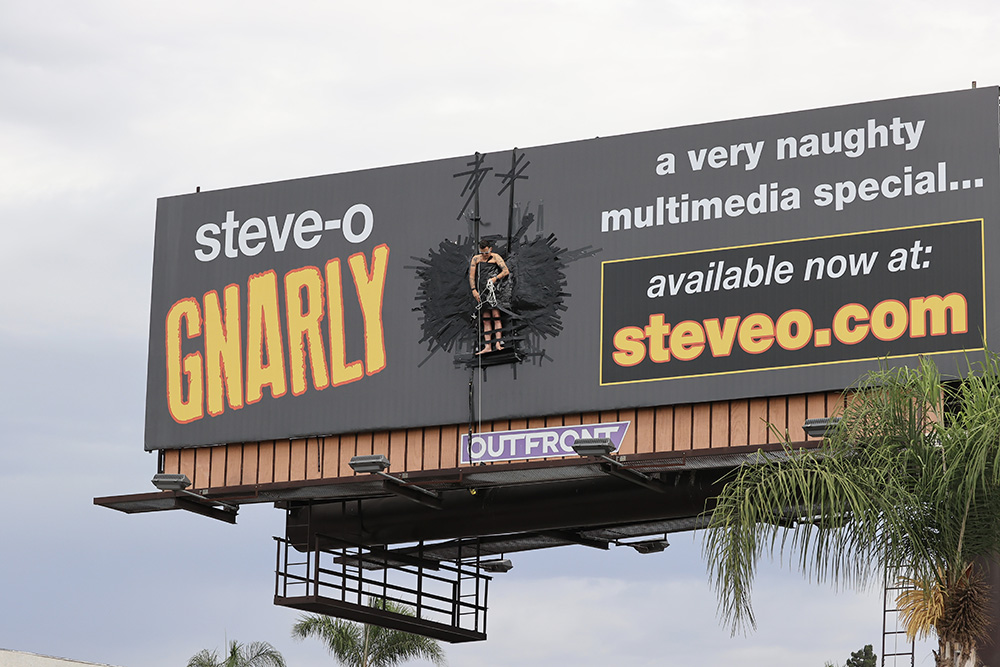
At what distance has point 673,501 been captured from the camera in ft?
88.9

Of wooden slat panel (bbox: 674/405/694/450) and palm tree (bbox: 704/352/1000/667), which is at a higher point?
wooden slat panel (bbox: 674/405/694/450)

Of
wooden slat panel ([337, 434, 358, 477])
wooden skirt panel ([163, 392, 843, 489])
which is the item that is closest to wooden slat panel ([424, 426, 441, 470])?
wooden skirt panel ([163, 392, 843, 489])

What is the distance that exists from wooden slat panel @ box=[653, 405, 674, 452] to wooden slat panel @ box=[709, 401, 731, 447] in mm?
646

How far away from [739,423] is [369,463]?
19.1ft

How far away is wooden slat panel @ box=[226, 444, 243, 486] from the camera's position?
29.4 meters

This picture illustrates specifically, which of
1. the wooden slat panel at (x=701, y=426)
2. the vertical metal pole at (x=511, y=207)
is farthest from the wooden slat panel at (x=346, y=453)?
the wooden slat panel at (x=701, y=426)

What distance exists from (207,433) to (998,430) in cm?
1736

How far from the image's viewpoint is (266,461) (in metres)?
29.3

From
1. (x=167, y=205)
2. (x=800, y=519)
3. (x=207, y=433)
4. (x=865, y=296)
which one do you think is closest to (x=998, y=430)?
(x=800, y=519)

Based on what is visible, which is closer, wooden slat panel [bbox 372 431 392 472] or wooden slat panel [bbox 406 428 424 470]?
wooden slat panel [bbox 406 428 424 470]

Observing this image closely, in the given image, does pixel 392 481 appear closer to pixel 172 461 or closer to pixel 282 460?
pixel 282 460

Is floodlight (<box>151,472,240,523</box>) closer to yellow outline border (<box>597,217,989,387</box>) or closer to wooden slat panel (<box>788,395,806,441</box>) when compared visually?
yellow outline border (<box>597,217,989,387</box>)

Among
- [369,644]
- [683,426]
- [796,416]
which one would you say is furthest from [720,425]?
[369,644]

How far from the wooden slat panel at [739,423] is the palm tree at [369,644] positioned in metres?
29.5
